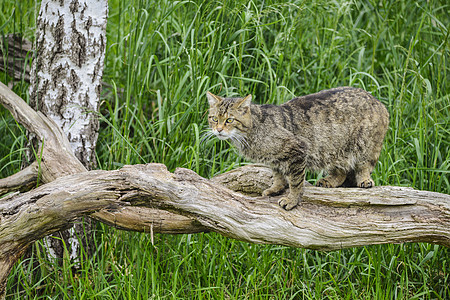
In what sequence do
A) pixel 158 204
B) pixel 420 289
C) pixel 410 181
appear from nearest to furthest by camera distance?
pixel 158 204
pixel 420 289
pixel 410 181

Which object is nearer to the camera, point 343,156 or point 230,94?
point 343,156

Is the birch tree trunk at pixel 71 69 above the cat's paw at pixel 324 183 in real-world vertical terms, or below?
above

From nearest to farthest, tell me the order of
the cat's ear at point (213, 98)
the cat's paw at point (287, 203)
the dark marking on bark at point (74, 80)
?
the cat's paw at point (287, 203) < the cat's ear at point (213, 98) < the dark marking on bark at point (74, 80)

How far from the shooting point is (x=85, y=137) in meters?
3.69

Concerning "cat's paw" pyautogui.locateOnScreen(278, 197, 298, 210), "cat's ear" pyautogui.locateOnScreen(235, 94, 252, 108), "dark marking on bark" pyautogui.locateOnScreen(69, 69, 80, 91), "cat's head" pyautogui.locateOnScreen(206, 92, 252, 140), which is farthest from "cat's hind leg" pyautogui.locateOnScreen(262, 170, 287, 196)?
"dark marking on bark" pyautogui.locateOnScreen(69, 69, 80, 91)

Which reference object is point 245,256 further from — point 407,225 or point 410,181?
point 410,181

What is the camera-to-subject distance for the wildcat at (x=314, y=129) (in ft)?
10.8

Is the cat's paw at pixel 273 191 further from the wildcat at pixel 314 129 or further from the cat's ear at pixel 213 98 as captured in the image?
the cat's ear at pixel 213 98

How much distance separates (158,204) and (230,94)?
5.06 feet

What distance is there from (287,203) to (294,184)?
0.14 meters

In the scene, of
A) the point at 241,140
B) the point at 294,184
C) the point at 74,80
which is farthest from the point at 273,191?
the point at 74,80

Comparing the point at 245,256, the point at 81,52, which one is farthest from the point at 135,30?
the point at 245,256

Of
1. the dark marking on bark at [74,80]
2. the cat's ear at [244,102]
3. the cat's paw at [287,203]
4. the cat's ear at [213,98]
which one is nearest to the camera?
the cat's paw at [287,203]

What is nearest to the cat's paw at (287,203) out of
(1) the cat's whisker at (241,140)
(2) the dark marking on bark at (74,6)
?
(1) the cat's whisker at (241,140)
